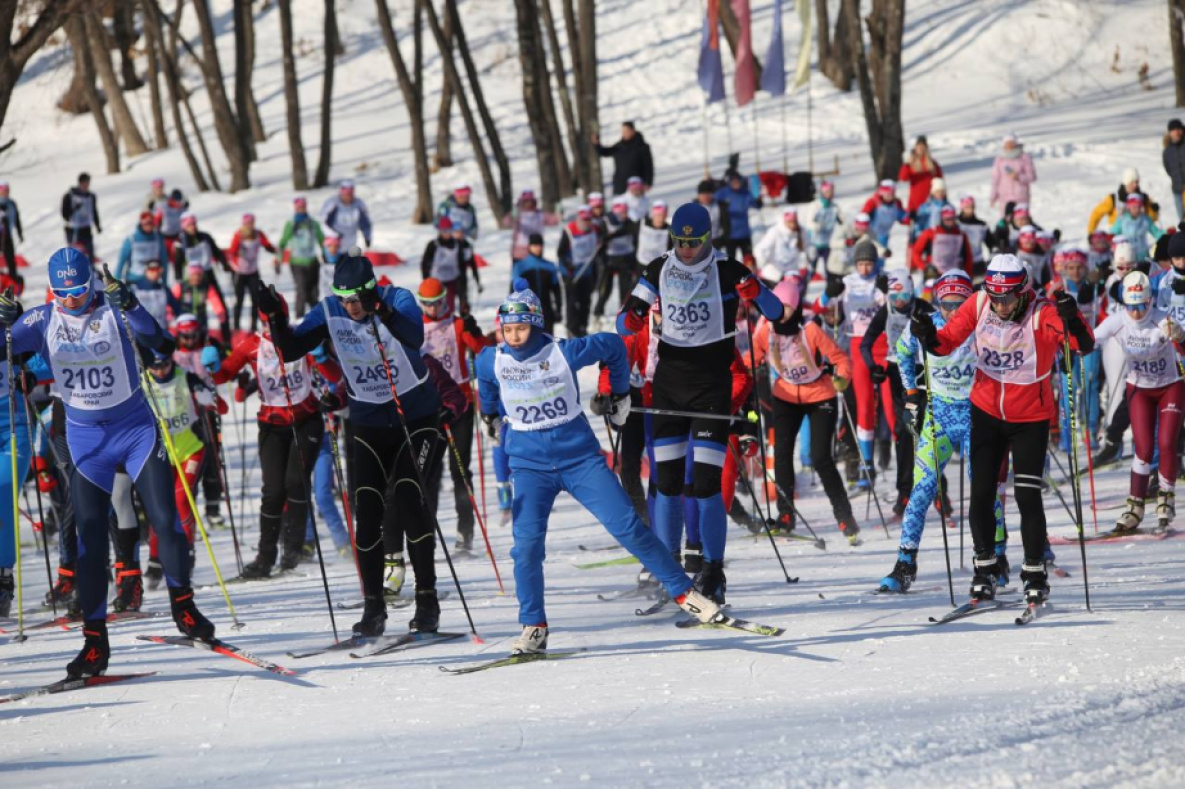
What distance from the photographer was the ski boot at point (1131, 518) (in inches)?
406

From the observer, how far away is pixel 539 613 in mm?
7223

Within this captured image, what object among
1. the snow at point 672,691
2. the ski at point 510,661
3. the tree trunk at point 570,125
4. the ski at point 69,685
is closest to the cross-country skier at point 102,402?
the ski at point 69,685

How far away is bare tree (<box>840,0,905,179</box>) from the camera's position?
24.7 metres

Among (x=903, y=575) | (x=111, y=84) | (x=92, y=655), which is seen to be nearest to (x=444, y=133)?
(x=111, y=84)

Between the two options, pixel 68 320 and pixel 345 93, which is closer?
pixel 68 320

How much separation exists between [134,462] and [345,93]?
34475 millimetres

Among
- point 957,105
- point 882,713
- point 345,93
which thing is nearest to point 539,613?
point 882,713

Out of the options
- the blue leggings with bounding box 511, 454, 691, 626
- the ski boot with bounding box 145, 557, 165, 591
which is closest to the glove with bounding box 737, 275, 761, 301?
the blue leggings with bounding box 511, 454, 691, 626

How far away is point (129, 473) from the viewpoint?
299 inches

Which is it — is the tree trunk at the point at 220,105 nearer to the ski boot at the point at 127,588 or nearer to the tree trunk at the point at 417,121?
the tree trunk at the point at 417,121

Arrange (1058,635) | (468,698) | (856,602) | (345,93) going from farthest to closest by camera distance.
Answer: (345,93) < (856,602) < (1058,635) < (468,698)

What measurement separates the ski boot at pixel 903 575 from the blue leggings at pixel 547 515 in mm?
1914

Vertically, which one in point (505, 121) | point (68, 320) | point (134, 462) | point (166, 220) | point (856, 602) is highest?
point (505, 121)

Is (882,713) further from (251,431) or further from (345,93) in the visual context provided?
(345,93)
